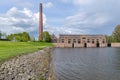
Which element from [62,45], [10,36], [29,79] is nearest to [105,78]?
[29,79]

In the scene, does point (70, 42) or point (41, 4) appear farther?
point (70, 42)

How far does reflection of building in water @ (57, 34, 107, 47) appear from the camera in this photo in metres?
182

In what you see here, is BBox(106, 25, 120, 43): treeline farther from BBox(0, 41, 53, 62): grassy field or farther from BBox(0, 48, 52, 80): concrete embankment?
BBox(0, 48, 52, 80): concrete embankment

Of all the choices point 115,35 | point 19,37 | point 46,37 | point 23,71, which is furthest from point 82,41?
point 23,71

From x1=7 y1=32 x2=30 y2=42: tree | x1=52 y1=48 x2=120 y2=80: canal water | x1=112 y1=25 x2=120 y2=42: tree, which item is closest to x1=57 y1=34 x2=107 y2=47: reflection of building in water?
x1=112 y1=25 x2=120 y2=42: tree

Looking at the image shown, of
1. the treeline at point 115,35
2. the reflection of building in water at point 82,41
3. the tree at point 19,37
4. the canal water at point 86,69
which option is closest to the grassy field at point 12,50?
the canal water at point 86,69

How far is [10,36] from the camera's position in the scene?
603ft

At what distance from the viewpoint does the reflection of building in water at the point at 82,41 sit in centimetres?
18200

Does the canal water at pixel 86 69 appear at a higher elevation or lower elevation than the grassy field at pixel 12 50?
lower

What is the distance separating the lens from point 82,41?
18412 centimetres

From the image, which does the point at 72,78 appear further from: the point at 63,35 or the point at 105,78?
the point at 63,35

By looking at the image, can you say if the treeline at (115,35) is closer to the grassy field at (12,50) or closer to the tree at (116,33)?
the tree at (116,33)

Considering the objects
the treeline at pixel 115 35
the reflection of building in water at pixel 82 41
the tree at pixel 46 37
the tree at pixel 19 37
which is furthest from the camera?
the treeline at pixel 115 35

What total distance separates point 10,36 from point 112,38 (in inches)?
3663
